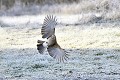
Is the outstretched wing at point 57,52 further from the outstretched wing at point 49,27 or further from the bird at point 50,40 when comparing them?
the outstretched wing at point 49,27

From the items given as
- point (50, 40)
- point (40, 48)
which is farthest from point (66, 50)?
point (50, 40)

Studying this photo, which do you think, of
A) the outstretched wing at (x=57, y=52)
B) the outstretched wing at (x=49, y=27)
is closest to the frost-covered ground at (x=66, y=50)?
the outstretched wing at (x=57, y=52)

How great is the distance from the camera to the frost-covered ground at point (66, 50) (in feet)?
28.8

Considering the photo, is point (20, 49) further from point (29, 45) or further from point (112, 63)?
point (112, 63)

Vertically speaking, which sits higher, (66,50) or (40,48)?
(40,48)

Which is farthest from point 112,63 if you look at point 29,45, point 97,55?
point 29,45

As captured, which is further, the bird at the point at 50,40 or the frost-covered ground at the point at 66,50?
the frost-covered ground at the point at 66,50

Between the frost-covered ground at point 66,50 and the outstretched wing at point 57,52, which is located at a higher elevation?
the outstretched wing at point 57,52

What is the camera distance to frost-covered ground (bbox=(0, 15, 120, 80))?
8.77 m

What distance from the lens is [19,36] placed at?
47.0ft

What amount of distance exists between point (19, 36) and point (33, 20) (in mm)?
2284

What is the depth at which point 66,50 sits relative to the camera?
11.8 meters

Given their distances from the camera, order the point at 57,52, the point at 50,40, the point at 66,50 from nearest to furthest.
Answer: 1. the point at 50,40
2. the point at 57,52
3. the point at 66,50

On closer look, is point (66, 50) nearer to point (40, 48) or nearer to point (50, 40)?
point (40, 48)
